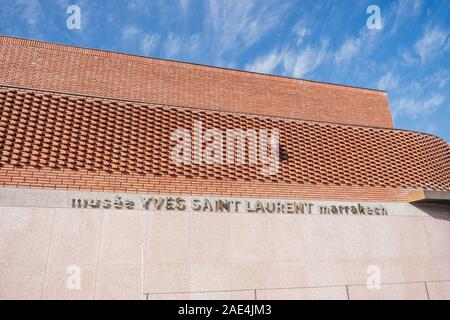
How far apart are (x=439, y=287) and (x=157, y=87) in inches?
490

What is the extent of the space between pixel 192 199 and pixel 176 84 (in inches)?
259

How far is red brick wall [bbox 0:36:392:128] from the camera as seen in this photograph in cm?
1266

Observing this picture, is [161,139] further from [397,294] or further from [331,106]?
[331,106]

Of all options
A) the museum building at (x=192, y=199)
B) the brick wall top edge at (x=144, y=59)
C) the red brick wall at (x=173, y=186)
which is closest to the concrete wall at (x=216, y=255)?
the museum building at (x=192, y=199)

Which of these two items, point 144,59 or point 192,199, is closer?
point 192,199

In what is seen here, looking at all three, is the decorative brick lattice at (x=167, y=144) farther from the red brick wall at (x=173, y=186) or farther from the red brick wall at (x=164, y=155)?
the red brick wall at (x=173, y=186)

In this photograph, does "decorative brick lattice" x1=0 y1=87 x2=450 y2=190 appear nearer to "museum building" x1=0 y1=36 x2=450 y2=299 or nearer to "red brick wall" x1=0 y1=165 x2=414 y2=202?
"museum building" x1=0 y1=36 x2=450 y2=299

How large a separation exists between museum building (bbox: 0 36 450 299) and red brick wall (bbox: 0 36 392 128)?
10 centimetres

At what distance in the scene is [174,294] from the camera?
8.48 metres

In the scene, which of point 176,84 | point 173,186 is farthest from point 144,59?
point 173,186

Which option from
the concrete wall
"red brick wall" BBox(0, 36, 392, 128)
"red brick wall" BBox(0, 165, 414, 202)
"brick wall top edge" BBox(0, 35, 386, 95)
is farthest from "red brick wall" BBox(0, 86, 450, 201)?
"brick wall top edge" BBox(0, 35, 386, 95)

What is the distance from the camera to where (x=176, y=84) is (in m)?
14.4

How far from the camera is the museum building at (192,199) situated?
8.38m

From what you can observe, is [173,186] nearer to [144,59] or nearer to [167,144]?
[167,144]
